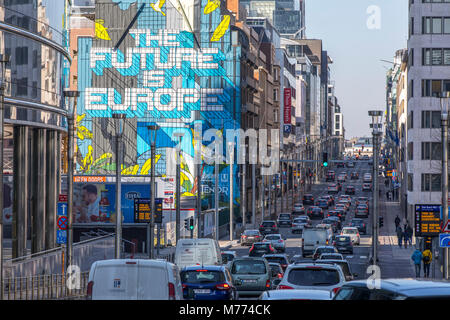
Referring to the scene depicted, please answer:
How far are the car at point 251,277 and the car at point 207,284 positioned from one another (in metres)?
5.44

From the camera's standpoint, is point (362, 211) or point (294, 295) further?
point (362, 211)

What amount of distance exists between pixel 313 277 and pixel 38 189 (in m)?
27.5

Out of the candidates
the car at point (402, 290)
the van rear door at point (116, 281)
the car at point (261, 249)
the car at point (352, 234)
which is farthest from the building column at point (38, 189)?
the car at point (402, 290)

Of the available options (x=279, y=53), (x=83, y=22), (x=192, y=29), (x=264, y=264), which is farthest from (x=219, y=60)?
(x=264, y=264)

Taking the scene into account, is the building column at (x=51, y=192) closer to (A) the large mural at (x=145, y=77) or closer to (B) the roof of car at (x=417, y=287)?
(B) the roof of car at (x=417, y=287)

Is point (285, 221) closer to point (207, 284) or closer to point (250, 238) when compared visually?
point (250, 238)

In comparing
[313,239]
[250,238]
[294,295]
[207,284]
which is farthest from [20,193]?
[294,295]

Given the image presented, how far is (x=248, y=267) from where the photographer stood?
32.3 meters

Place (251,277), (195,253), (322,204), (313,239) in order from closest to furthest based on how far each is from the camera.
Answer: (251,277) < (195,253) < (313,239) < (322,204)

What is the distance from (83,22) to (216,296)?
103 metres

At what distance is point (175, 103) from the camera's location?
108 meters

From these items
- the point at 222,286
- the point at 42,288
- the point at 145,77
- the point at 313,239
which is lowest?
the point at 313,239

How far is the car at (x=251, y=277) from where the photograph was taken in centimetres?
3181
